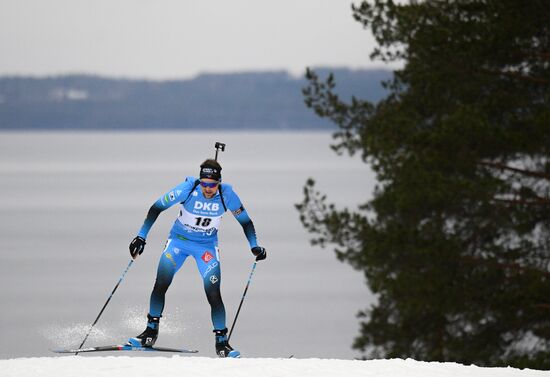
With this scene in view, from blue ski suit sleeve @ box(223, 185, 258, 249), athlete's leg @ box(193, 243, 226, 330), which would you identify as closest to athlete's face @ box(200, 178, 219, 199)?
blue ski suit sleeve @ box(223, 185, 258, 249)

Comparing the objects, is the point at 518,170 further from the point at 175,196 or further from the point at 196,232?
the point at 175,196

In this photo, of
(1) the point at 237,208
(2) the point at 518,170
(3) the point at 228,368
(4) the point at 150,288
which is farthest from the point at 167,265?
(4) the point at 150,288

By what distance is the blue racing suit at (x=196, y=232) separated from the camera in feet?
39.8

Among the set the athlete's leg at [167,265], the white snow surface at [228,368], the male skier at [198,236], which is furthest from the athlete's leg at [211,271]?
the white snow surface at [228,368]

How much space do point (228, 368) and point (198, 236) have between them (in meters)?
2.57

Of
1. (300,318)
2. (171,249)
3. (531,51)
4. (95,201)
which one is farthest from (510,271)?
(95,201)

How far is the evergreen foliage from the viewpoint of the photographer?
2147 cm

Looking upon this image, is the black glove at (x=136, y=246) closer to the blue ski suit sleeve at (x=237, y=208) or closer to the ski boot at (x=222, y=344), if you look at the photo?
the blue ski suit sleeve at (x=237, y=208)

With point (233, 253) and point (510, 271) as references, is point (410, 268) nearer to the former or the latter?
point (510, 271)

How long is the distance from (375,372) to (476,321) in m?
13.4

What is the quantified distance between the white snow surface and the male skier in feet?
5.99

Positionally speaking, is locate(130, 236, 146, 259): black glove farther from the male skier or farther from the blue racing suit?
the blue racing suit

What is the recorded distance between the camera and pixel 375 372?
10.3 m

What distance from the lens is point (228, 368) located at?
1013 centimetres
